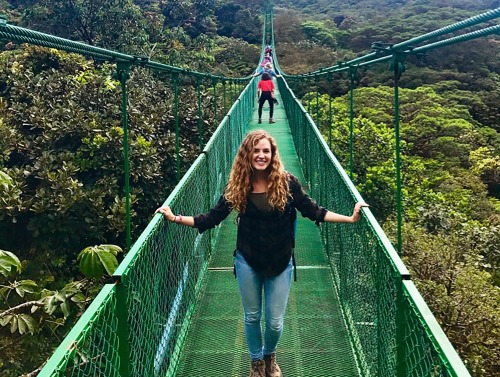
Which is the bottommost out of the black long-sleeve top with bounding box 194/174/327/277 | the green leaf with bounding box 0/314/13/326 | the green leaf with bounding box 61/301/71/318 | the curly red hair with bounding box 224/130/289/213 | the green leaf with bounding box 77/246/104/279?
the green leaf with bounding box 0/314/13/326

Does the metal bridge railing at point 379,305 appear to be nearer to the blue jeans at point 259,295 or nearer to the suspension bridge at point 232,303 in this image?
the suspension bridge at point 232,303

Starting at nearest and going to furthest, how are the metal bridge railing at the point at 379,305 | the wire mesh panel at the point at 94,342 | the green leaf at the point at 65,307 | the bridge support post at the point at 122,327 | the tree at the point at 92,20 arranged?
the wire mesh panel at the point at 94,342
the metal bridge railing at the point at 379,305
the bridge support post at the point at 122,327
the green leaf at the point at 65,307
the tree at the point at 92,20

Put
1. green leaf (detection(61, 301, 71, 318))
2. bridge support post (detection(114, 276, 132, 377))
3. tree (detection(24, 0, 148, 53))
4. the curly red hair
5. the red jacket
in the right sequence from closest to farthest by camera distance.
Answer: bridge support post (detection(114, 276, 132, 377))
the curly red hair
green leaf (detection(61, 301, 71, 318))
the red jacket
tree (detection(24, 0, 148, 53))

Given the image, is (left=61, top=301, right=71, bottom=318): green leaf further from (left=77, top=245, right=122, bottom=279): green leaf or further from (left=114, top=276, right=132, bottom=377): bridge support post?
(left=114, top=276, right=132, bottom=377): bridge support post

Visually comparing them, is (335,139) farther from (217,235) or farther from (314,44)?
(314,44)

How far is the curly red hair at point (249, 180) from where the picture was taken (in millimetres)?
2025

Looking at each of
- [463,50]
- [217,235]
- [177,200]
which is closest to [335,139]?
[217,235]

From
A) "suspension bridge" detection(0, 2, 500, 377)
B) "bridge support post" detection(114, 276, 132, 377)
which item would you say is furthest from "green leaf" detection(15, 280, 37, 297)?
"bridge support post" detection(114, 276, 132, 377)

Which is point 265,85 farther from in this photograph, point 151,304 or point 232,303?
point 151,304

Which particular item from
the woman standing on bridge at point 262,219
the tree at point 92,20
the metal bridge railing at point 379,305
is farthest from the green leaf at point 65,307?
the tree at point 92,20

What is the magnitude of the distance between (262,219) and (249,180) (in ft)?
0.47

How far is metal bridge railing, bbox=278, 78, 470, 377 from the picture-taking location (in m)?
1.24

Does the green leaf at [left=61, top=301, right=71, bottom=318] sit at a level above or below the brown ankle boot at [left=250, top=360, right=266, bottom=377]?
above

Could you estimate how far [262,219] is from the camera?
2055mm
